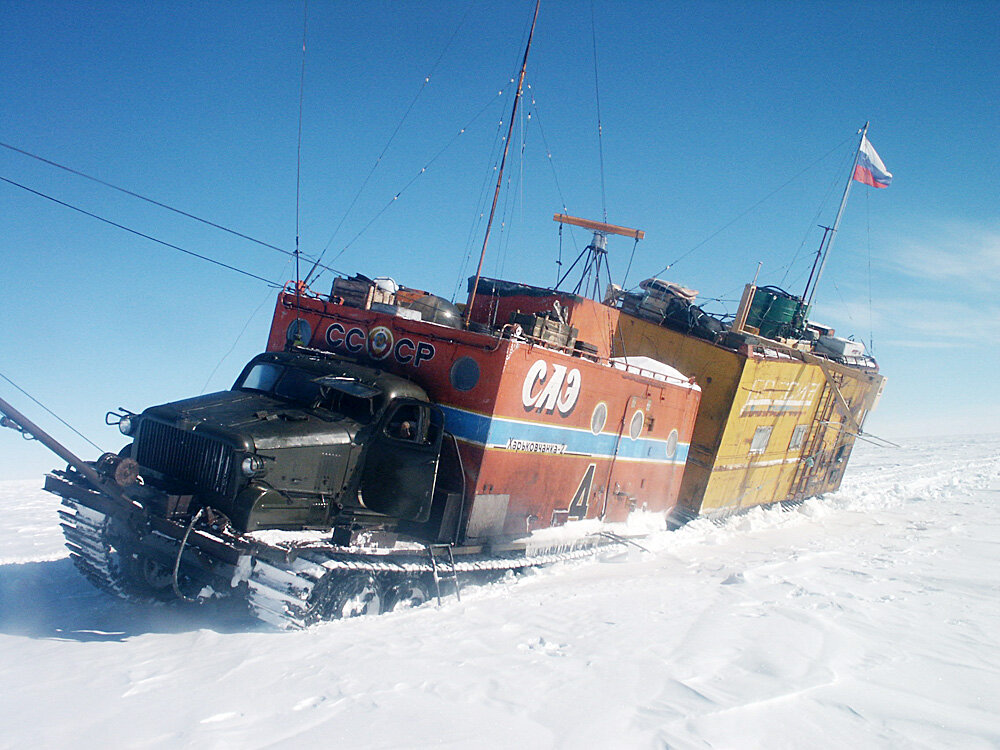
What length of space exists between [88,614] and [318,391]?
126 inches

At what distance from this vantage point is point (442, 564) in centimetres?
814

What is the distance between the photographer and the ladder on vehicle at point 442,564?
795 cm

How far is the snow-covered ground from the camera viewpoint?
180 inches

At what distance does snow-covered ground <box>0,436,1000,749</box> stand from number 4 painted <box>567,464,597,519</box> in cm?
105

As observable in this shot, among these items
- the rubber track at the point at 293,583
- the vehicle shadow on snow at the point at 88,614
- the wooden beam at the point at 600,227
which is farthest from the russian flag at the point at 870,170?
the vehicle shadow on snow at the point at 88,614

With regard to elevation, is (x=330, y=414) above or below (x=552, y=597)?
above

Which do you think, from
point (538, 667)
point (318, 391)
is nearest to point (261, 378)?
point (318, 391)

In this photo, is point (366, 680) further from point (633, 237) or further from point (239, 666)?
point (633, 237)

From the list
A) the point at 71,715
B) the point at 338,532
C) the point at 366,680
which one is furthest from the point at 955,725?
the point at 71,715

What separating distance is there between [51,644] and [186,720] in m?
2.35

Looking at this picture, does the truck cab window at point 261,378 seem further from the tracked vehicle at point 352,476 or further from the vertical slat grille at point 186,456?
the vertical slat grille at point 186,456

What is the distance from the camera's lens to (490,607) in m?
7.95

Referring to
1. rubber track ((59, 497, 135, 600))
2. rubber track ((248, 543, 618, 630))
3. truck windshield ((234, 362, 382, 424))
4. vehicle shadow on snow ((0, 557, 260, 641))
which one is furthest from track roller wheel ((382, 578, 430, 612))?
rubber track ((59, 497, 135, 600))

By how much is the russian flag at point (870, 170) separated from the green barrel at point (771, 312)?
7.92 m
